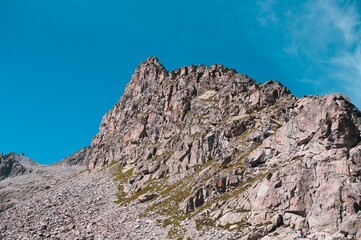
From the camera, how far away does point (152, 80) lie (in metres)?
184

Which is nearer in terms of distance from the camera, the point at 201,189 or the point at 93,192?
the point at 201,189

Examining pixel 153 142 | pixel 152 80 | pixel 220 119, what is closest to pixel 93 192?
pixel 153 142

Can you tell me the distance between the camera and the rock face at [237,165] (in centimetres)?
5022

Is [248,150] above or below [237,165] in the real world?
above

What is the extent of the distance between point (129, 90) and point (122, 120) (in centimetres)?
2573

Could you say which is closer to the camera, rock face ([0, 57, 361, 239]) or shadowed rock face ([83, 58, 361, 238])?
rock face ([0, 57, 361, 239])

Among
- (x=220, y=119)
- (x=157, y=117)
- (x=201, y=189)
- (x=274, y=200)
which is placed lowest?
(x=274, y=200)

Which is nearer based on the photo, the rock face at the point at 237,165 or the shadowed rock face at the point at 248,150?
the rock face at the point at 237,165

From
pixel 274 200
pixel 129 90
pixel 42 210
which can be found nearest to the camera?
pixel 274 200

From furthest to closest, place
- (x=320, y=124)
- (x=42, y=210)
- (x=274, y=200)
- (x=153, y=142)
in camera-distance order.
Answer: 1. (x=153, y=142)
2. (x=42, y=210)
3. (x=320, y=124)
4. (x=274, y=200)

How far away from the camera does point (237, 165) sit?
73.6 metres

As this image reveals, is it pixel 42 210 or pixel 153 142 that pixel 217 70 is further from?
pixel 42 210

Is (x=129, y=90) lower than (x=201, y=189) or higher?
higher

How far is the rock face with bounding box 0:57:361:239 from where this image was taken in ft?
165
